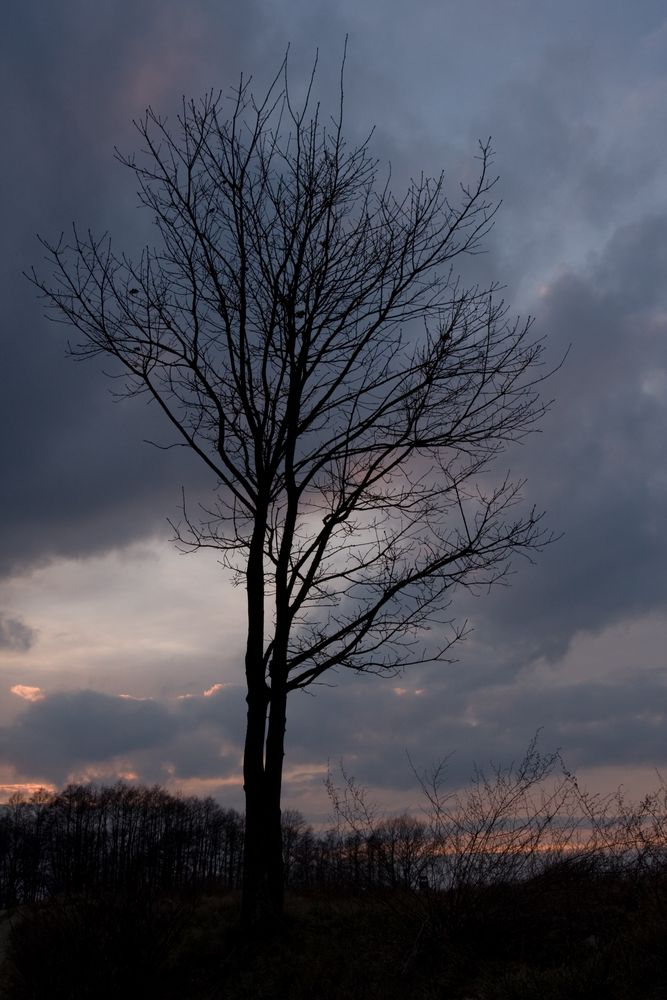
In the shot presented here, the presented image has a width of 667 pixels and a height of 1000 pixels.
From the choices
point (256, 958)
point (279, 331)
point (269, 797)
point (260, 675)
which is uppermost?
point (279, 331)

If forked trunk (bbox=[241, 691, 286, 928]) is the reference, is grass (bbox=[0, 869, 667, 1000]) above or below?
below

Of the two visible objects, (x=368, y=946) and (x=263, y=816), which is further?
(x=263, y=816)

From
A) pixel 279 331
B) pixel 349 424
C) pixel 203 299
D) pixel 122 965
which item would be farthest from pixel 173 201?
pixel 122 965

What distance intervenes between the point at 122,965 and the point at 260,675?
3.22 meters

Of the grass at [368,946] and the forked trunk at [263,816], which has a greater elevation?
the forked trunk at [263,816]

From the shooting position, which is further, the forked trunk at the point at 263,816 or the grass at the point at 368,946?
the forked trunk at the point at 263,816

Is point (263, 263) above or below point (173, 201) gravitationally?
below

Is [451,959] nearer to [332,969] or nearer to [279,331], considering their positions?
[332,969]

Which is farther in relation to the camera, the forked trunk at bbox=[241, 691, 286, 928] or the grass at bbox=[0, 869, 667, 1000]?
the forked trunk at bbox=[241, 691, 286, 928]

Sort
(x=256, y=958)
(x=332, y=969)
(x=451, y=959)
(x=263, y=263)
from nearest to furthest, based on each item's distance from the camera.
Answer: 1. (x=451, y=959)
2. (x=332, y=969)
3. (x=256, y=958)
4. (x=263, y=263)

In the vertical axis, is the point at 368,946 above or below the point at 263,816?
below

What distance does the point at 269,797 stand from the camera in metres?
9.11

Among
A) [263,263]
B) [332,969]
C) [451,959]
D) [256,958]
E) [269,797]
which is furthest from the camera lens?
[263,263]

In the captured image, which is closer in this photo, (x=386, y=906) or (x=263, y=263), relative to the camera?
(x=386, y=906)
